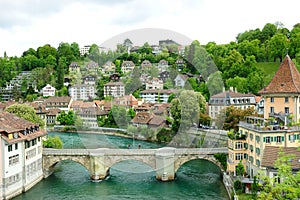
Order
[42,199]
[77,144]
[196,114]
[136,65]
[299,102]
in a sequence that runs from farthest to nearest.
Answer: [77,144], [196,114], [136,65], [299,102], [42,199]

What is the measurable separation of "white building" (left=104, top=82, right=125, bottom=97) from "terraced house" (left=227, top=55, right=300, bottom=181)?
1659 cm

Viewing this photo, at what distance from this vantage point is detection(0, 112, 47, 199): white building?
89.6 ft

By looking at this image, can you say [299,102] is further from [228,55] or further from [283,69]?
[228,55]

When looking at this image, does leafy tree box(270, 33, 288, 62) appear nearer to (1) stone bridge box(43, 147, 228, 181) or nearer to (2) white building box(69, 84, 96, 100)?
(2) white building box(69, 84, 96, 100)

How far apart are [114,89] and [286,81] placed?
22.3 m

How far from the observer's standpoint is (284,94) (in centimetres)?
3356

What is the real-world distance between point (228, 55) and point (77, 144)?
119ft

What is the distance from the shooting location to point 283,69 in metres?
34.8

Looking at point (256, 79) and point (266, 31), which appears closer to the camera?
point (256, 79)

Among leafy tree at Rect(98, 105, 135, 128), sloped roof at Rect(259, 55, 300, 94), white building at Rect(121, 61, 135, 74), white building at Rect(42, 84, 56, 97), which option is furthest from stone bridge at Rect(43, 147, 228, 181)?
white building at Rect(42, 84, 56, 97)

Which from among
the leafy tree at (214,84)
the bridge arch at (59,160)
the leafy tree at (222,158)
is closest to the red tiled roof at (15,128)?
the bridge arch at (59,160)

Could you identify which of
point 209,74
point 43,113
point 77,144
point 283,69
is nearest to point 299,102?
point 283,69

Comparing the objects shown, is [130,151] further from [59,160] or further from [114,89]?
[114,89]

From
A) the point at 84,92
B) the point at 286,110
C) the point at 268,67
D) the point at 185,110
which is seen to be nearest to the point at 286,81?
the point at 286,110
